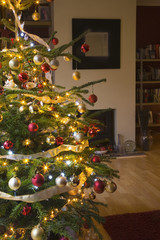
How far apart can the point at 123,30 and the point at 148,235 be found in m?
3.14

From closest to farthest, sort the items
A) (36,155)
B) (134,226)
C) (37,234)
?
(37,234) < (36,155) < (134,226)

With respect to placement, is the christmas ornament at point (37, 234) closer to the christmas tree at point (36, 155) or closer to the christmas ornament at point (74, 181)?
the christmas tree at point (36, 155)

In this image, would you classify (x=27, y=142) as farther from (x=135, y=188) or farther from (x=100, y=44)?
(x=100, y=44)

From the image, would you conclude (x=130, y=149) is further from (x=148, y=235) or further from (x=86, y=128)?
(x=86, y=128)

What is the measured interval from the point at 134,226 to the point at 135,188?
85cm

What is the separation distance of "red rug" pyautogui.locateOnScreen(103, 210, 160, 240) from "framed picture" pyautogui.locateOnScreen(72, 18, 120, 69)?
249 cm

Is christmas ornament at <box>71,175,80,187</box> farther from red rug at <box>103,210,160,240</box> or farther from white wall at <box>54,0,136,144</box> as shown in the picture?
white wall at <box>54,0,136,144</box>

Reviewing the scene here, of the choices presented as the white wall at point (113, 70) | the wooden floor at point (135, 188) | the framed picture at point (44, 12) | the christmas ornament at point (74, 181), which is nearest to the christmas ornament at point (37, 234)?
the christmas ornament at point (74, 181)

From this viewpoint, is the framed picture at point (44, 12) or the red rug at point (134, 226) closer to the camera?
the red rug at point (134, 226)

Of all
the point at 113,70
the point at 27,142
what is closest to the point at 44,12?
the point at 113,70

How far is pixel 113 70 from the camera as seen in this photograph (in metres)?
4.48

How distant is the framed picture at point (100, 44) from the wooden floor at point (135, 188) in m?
1.50

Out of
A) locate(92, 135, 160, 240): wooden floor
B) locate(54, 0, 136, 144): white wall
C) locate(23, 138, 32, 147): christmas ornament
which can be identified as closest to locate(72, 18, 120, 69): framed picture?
locate(54, 0, 136, 144): white wall

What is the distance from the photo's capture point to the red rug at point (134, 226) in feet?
7.18
